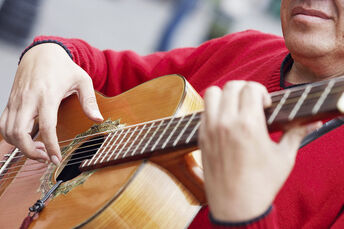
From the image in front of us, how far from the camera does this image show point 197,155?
719mm

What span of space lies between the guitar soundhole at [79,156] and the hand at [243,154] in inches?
14.6

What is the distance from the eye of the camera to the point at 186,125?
2.20 ft

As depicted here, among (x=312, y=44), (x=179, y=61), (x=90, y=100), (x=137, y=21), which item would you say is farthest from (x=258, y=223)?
(x=137, y=21)

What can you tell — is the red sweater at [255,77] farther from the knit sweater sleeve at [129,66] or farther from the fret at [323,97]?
the fret at [323,97]

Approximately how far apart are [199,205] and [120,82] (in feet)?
2.00

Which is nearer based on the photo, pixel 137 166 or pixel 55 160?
pixel 137 166

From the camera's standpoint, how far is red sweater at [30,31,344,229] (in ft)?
2.48

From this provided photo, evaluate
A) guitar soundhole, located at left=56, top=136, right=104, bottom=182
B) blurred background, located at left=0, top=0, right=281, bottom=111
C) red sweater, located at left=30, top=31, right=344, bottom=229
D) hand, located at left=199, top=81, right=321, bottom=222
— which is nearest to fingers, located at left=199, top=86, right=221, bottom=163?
hand, located at left=199, top=81, right=321, bottom=222

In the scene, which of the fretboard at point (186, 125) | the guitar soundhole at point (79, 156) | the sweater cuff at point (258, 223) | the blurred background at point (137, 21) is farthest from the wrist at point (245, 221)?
the blurred background at point (137, 21)

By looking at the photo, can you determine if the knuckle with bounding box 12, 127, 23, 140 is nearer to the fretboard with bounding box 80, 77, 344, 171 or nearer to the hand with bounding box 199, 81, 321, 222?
the fretboard with bounding box 80, 77, 344, 171

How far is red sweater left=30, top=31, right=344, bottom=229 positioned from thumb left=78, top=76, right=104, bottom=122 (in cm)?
15

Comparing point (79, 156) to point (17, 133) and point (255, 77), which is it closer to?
point (17, 133)

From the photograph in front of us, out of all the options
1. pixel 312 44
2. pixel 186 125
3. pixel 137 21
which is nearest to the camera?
pixel 186 125

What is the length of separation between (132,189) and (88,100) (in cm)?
34
